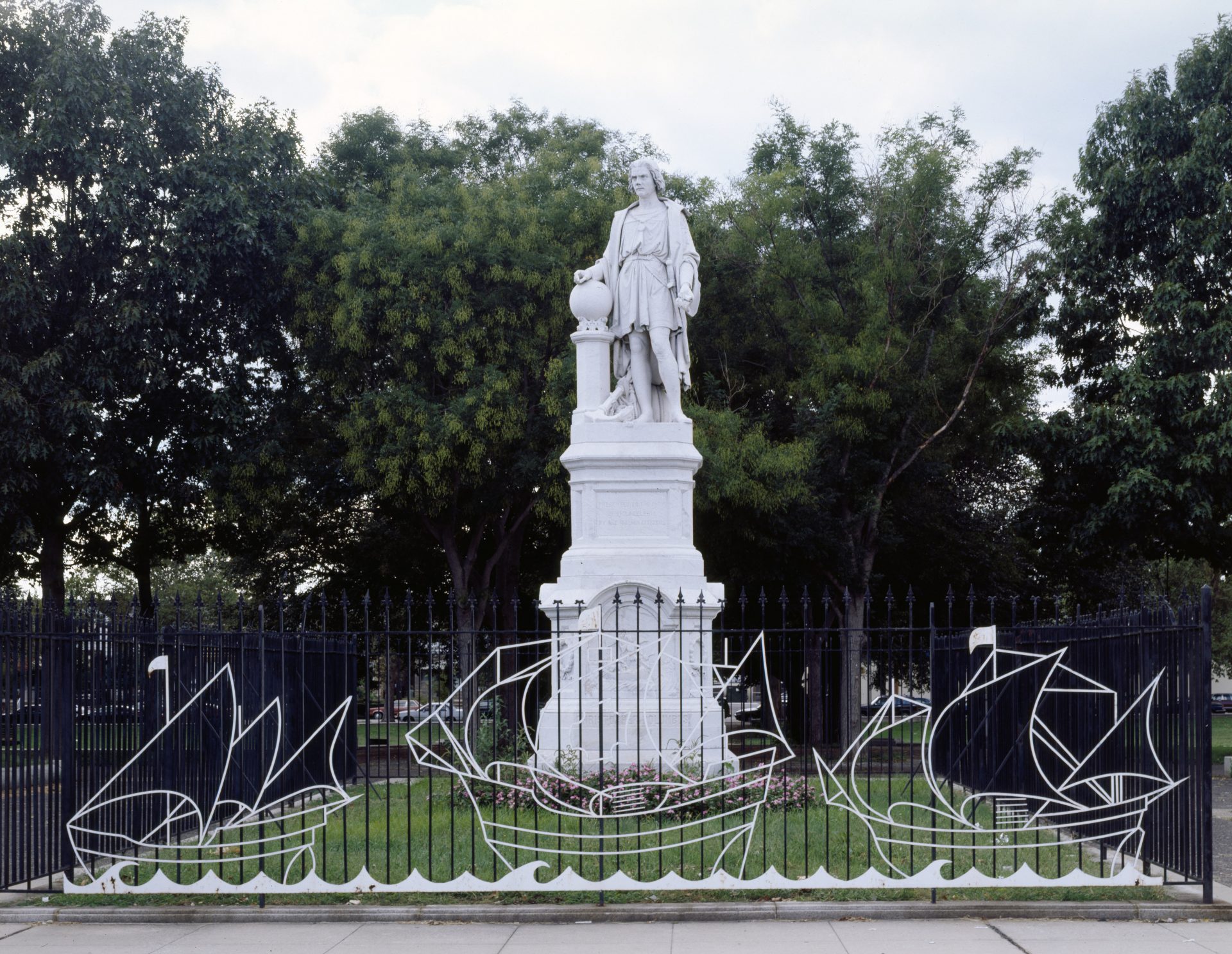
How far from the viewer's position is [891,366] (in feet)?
94.6

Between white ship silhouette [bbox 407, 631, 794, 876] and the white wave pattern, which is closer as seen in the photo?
the white wave pattern

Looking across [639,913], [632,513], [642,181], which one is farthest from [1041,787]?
[642,181]

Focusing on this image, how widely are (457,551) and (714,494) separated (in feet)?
22.1

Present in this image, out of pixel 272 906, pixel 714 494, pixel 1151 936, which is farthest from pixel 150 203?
pixel 1151 936

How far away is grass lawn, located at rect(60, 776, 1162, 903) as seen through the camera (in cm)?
969

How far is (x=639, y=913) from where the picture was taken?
9.30 m

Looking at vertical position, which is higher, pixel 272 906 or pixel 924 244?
pixel 924 244

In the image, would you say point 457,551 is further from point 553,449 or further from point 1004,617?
point 1004,617

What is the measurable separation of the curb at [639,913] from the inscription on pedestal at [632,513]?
5.95 meters

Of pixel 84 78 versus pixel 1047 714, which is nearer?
pixel 1047 714

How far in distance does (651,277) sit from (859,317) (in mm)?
14956

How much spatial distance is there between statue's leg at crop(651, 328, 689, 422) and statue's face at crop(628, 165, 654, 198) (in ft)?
5.07

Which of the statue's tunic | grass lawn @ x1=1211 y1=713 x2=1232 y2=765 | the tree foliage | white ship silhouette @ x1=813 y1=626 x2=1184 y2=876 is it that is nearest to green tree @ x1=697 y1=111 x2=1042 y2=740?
the tree foliage

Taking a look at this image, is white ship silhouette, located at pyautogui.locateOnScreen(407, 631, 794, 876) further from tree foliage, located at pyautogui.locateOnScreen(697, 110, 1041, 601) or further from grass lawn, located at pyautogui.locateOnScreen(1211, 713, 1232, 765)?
tree foliage, located at pyautogui.locateOnScreen(697, 110, 1041, 601)
